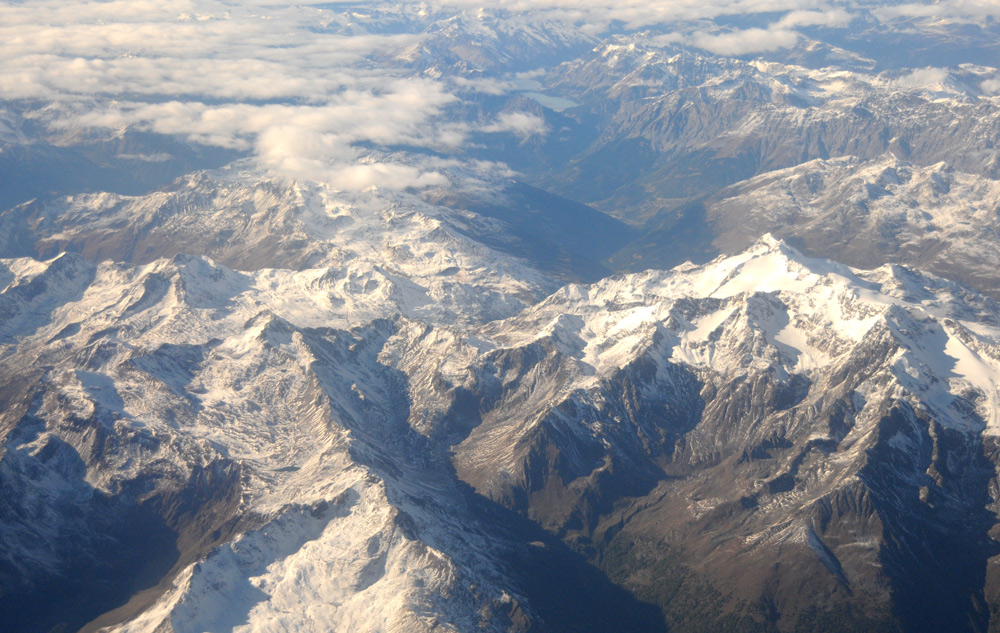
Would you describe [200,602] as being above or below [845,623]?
above

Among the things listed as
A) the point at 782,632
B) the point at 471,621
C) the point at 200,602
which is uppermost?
the point at 200,602

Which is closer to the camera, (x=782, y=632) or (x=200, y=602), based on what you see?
(x=200, y=602)

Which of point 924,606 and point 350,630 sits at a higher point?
point 350,630

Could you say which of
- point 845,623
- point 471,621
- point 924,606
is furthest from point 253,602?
point 924,606

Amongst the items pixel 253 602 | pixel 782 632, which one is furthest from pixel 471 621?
pixel 782 632

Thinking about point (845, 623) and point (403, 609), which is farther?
point (845, 623)

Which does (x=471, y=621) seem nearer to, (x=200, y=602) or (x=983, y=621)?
(x=200, y=602)

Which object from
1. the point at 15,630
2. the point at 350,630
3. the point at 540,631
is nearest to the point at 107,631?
the point at 15,630

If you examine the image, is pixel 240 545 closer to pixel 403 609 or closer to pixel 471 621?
pixel 403 609

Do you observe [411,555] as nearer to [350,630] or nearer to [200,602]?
[350,630]
